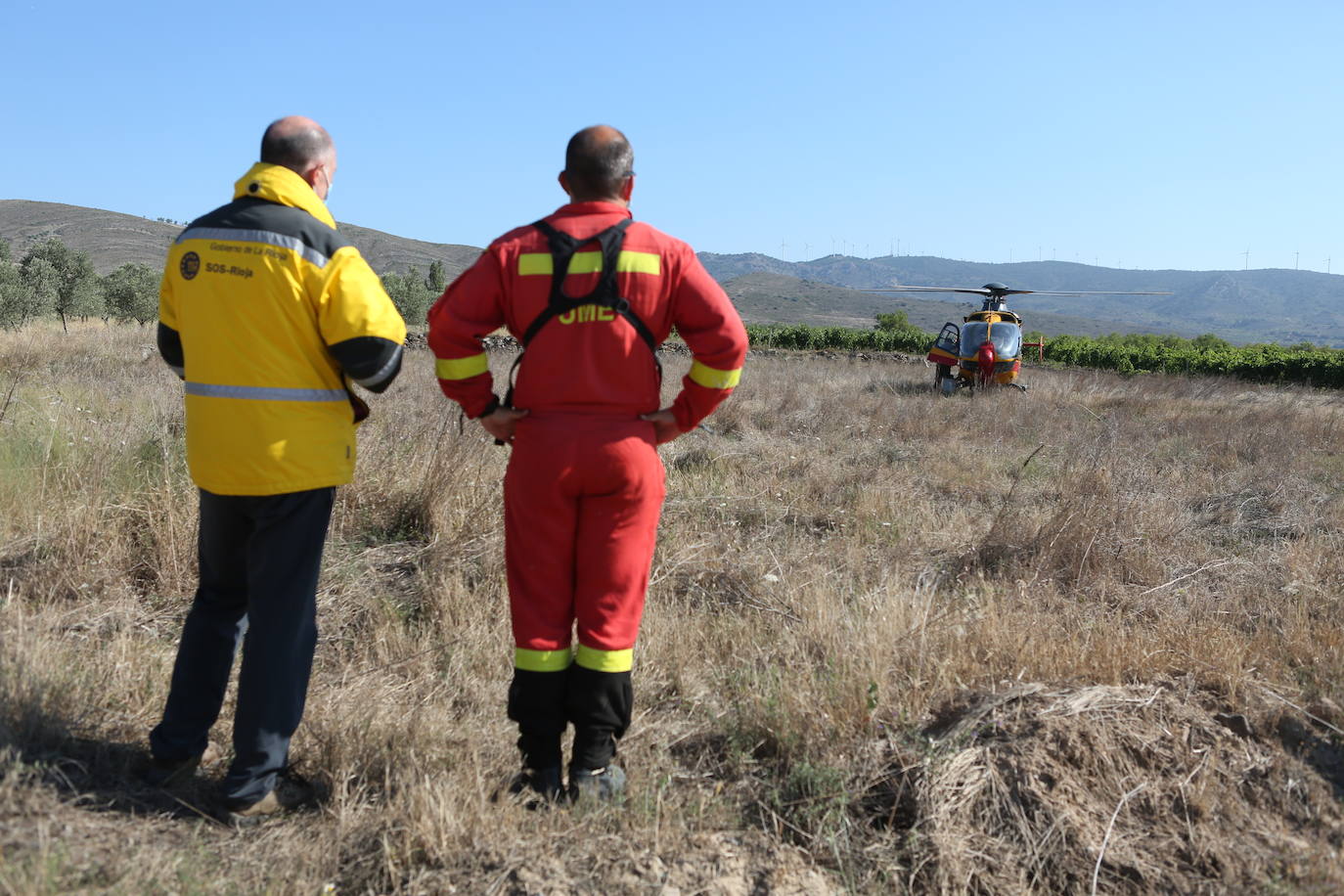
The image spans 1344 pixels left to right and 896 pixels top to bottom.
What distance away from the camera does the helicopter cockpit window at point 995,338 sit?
19391 mm

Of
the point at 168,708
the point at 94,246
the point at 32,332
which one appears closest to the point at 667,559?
the point at 168,708

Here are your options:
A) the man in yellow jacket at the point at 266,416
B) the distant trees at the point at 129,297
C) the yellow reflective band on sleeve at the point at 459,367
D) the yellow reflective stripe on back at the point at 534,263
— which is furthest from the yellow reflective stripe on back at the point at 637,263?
the distant trees at the point at 129,297

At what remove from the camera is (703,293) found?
9.29ft

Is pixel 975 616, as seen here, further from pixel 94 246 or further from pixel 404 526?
pixel 94 246

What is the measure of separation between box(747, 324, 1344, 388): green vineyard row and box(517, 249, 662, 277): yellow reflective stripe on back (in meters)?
24.3

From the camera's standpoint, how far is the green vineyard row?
27.6 meters

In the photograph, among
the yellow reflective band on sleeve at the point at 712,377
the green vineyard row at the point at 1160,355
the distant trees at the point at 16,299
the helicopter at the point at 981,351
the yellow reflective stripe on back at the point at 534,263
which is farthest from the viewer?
the green vineyard row at the point at 1160,355

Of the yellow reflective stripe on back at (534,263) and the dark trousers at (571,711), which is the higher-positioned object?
the yellow reflective stripe on back at (534,263)

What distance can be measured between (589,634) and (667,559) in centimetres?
251

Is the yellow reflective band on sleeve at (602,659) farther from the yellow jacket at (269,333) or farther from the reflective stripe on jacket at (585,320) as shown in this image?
the yellow jacket at (269,333)

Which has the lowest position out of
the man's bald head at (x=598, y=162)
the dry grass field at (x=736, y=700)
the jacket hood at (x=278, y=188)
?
the dry grass field at (x=736, y=700)

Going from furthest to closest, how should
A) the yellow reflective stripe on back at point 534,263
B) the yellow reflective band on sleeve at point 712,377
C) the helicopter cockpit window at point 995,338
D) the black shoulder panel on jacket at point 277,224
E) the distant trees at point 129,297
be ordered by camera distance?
the distant trees at point 129,297 < the helicopter cockpit window at point 995,338 < the yellow reflective band on sleeve at point 712,377 < the yellow reflective stripe on back at point 534,263 < the black shoulder panel on jacket at point 277,224

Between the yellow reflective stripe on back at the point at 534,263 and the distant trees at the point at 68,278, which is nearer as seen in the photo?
the yellow reflective stripe on back at the point at 534,263

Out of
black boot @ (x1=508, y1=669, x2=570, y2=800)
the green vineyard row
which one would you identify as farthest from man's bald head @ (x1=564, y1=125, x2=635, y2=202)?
the green vineyard row
